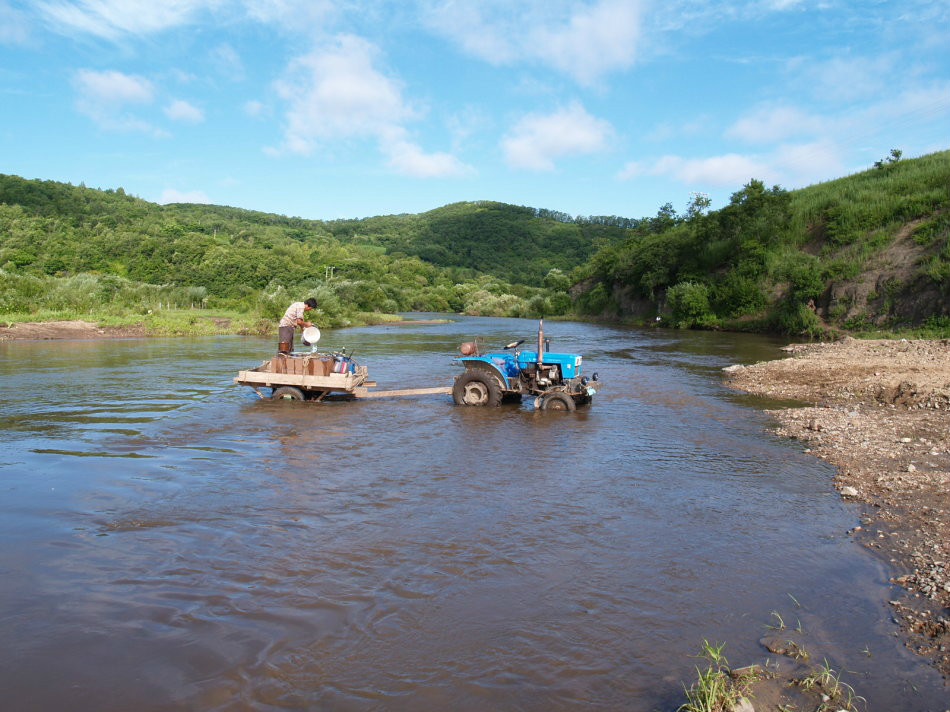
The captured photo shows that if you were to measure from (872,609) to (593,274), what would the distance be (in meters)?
65.1

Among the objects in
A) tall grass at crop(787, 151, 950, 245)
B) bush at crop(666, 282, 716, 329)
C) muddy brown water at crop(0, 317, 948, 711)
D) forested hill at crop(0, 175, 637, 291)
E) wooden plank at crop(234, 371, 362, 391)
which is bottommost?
muddy brown water at crop(0, 317, 948, 711)

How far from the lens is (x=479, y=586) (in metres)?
5.12

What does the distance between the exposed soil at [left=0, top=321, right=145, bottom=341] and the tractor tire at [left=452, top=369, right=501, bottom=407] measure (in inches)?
942

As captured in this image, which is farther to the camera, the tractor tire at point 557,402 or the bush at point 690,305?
the bush at point 690,305

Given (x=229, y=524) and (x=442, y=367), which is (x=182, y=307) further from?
(x=229, y=524)

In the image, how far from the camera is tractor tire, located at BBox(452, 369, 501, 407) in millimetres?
13289

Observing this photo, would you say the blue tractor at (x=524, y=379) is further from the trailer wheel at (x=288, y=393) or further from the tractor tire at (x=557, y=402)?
the trailer wheel at (x=288, y=393)

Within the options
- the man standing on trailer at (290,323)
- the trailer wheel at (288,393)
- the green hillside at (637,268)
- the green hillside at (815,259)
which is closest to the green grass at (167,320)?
the green hillside at (637,268)

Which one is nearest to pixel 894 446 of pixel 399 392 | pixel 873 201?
pixel 399 392

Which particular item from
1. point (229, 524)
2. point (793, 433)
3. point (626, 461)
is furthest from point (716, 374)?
point (229, 524)

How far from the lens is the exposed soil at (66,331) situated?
90.3 ft

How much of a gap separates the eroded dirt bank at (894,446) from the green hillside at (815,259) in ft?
42.6

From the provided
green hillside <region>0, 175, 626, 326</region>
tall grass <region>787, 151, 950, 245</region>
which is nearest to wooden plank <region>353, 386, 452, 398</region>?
green hillside <region>0, 175, 626, 326</region>

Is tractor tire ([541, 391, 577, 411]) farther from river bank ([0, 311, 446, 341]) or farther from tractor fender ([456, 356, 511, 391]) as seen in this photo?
river bank ([0, 311, 446, 341])
